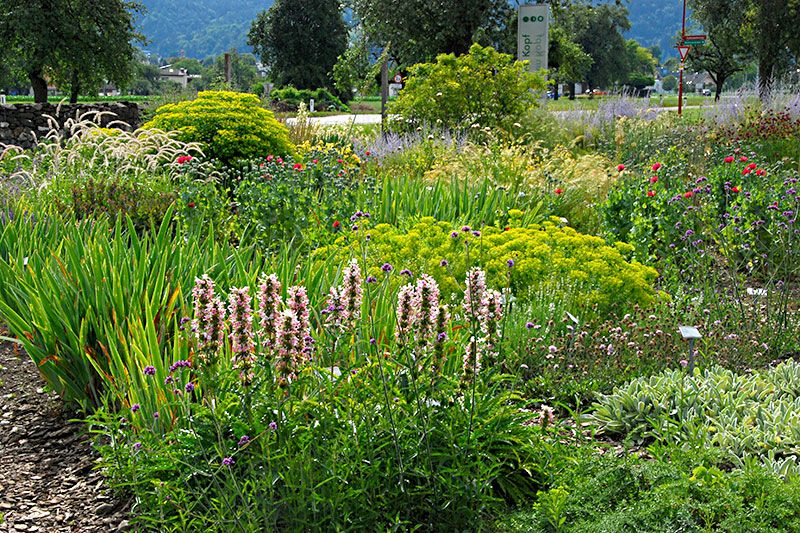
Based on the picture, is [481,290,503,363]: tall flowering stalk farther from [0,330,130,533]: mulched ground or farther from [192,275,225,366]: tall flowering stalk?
[0,330,130,533]: mulched ground

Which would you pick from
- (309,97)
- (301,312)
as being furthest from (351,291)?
(309,97)

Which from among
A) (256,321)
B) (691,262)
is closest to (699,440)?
(256,321)

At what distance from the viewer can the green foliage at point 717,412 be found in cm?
351

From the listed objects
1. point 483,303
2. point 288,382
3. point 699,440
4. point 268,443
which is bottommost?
point 699,440

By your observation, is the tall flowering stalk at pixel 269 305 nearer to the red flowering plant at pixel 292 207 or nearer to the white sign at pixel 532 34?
the red flowering plant at pixel 292 207

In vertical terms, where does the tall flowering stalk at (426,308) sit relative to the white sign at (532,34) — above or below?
below

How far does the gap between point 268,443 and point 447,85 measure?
12309 millimetres

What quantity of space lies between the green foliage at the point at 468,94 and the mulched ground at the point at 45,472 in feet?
35.4

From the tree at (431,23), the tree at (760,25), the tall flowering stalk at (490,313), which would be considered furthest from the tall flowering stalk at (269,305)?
the tree at (760,25)

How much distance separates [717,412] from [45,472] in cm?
296

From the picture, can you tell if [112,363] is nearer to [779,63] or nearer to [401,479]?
[401,479]

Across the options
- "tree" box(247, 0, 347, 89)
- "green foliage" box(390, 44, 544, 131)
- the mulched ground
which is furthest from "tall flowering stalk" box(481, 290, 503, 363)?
"tree" box(247, 0, 347, 89)

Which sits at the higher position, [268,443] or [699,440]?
[268,443]

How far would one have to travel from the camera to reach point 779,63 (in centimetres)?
2688
